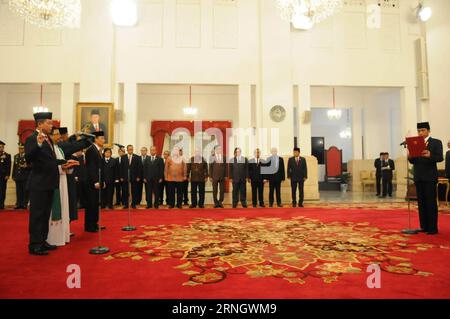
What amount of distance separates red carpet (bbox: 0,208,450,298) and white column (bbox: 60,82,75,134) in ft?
15.1

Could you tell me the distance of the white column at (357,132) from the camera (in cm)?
1413

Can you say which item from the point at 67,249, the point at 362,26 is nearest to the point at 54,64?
the point at 67,249

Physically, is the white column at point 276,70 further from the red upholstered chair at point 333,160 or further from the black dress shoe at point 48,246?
the red upholstered chair at point 333,160

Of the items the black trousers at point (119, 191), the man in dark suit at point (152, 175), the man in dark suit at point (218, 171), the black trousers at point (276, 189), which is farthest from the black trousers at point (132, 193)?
the black trousers at point (276, 189)

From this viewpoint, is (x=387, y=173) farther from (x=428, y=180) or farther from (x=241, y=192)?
(x=428, y=180)

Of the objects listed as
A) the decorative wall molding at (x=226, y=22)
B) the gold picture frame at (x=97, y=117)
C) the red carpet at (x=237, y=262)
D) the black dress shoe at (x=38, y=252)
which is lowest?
the red carpet at (x=237, y=262)

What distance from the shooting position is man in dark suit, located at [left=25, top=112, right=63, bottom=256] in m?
3.47

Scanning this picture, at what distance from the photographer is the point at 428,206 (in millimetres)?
4504

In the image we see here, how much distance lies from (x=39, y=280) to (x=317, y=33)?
31.9 ft

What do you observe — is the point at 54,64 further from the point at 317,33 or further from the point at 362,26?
the point at 362,26

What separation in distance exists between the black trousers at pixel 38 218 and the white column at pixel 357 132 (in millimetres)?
12915

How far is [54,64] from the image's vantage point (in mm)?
9383

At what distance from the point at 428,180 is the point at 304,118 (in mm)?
5521
